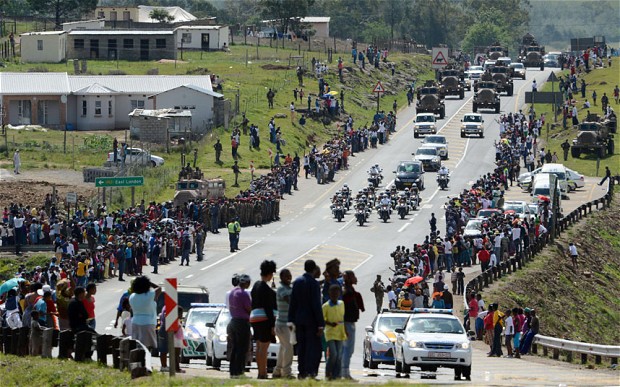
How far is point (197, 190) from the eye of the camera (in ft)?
209

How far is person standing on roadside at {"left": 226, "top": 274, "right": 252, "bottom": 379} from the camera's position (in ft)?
74.8

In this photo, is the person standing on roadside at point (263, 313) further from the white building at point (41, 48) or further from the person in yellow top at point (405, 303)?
the white building at point (41, 48)

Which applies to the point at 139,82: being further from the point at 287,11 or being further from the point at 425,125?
the point at 287,11

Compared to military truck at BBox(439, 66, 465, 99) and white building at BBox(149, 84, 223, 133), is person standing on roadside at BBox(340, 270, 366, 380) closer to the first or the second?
white building at BBox(149, 84, 223, 133)

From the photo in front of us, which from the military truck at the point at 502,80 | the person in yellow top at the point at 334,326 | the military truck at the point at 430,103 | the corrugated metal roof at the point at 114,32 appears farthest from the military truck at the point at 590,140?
the person in yellow top at the point at 334,326

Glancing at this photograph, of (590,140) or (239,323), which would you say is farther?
(590,140)

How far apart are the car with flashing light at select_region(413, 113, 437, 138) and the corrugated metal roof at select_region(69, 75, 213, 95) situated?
12477mm

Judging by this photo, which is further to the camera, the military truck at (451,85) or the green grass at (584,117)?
the military truck at (451,85)

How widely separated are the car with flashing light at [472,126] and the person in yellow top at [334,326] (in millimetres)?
68940

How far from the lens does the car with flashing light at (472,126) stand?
91.2 meters

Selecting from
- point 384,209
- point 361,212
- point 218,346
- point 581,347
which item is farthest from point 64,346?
point 384,209

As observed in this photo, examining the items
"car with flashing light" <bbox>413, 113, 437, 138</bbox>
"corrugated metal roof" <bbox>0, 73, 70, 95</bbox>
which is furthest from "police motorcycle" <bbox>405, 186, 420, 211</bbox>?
"corrugated metal roof" <bbox>0, 73, 70, 95</bbox>

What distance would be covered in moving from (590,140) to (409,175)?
16.8 metres

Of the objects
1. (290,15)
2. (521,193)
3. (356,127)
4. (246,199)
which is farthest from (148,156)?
(290,15)
